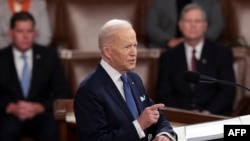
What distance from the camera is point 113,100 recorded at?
2.05m

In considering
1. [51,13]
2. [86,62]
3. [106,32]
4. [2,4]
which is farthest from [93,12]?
[106,32]

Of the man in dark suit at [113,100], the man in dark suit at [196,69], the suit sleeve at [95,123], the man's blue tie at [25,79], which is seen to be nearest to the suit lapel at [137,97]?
the man in dark suit at [113,100]

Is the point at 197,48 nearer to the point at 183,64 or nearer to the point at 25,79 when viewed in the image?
the point at 183,64

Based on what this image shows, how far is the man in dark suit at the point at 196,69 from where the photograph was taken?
386 centimetres

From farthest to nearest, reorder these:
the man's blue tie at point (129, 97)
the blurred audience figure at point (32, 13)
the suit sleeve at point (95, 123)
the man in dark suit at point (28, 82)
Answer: the blurred audience figure at point (32, 13) → the man in dark suit at point (28, 82) → the man's blue tie at point (129, 97) → the suit sleeve at point (95, 123)

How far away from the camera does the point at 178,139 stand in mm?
1991

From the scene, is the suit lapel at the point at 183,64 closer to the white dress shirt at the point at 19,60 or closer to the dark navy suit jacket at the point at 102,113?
the white dress shirt at the point at 19,60

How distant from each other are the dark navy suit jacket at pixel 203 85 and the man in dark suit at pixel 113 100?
1.78 m

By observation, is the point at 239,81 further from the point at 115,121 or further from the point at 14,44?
the point at 115,121

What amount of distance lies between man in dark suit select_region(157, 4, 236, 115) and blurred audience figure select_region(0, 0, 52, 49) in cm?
100

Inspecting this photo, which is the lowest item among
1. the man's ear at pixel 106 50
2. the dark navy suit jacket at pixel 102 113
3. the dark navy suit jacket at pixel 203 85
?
the dark navy suit jacket at pixel 203 85

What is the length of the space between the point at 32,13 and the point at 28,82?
0.80 metres

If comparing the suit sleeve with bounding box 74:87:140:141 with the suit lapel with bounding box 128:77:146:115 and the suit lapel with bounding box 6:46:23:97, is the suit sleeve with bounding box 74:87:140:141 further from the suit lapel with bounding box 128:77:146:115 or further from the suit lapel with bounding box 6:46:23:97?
the suit lapel with bounding box 6:46:23:97

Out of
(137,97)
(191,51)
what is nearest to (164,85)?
(191,51)
